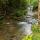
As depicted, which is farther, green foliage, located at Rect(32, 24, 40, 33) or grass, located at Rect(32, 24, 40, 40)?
green foliage, located at Rect(32, 24, 40, 33)

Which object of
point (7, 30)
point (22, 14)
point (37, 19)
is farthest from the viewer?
point (22, 14)

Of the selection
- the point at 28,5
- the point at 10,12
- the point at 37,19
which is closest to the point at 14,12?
the point at 10,12

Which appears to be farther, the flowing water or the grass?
the flowing water

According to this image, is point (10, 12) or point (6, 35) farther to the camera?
point (10, 12)

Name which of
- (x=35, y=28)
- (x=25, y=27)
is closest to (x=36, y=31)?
(x=35, y=28)

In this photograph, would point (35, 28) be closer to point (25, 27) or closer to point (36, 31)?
point (36, 31)

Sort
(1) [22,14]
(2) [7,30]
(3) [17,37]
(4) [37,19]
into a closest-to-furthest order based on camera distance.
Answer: (3) [17,37]
(2) [7,30]
(4) [37,19]
(1) [22,14]

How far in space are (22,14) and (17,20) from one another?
0.25 meters

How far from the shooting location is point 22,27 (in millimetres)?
2840

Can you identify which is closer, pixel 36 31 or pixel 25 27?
pixel 36 31

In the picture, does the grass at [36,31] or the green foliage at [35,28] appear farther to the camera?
the green foliage at [35,28]

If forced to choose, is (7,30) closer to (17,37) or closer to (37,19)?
(17,37)

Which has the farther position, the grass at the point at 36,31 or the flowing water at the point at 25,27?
the flowing water at the point at 25,27

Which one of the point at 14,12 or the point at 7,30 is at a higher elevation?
the point at 14,12
